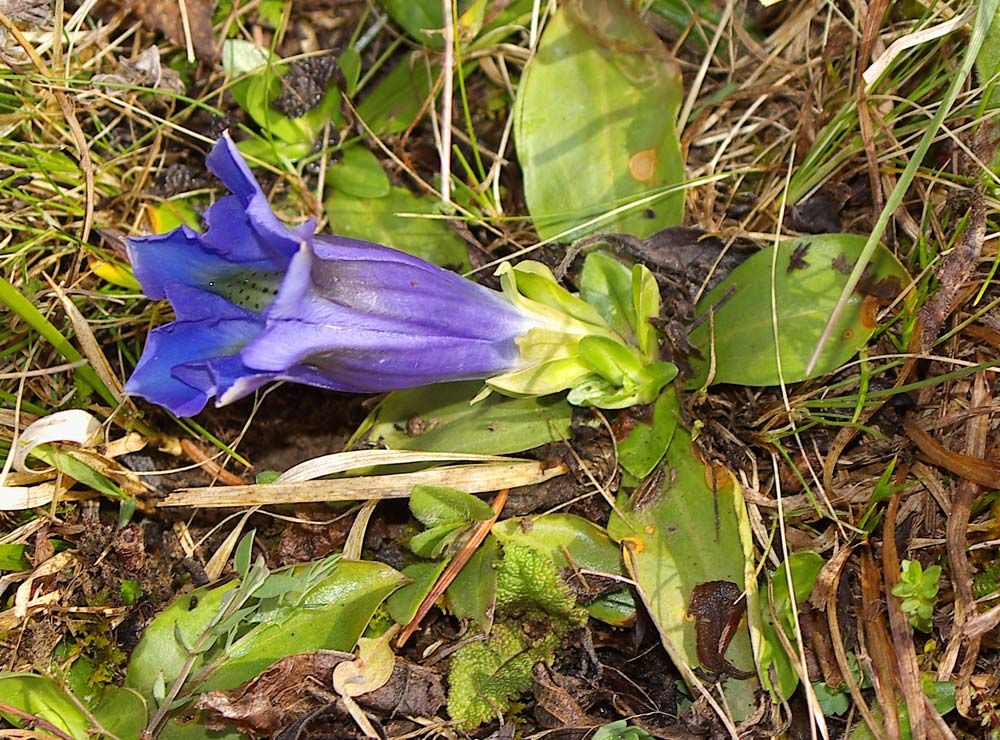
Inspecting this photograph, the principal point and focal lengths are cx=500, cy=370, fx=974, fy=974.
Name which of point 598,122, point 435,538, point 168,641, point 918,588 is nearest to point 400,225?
point 598,122

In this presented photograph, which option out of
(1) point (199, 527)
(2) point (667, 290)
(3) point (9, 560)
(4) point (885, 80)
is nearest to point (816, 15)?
(4) point (885, 80)

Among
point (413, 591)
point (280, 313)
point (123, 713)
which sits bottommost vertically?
point (123, 713)

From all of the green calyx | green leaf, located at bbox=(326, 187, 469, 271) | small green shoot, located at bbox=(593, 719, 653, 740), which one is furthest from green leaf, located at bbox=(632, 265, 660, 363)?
small green shoot, located at bbox=(593, 719, 653, 740)

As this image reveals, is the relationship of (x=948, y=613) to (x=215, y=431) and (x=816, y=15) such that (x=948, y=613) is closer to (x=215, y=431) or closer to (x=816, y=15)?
(x=816, y=15)

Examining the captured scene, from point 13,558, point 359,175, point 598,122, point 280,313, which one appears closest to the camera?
point 280,313

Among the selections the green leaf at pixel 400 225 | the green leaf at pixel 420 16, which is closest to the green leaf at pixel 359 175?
the green leaf at pixel 400 225

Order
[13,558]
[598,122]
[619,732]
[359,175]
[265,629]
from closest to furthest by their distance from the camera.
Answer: [619,732] < [265,629] < [13,558] < [598,122] < [359,175]

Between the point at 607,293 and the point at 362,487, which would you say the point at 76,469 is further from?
the point at 607,293

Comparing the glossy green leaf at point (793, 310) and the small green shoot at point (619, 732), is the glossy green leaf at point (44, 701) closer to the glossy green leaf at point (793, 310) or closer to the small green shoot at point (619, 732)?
the small green shoot at point (619, 732)
